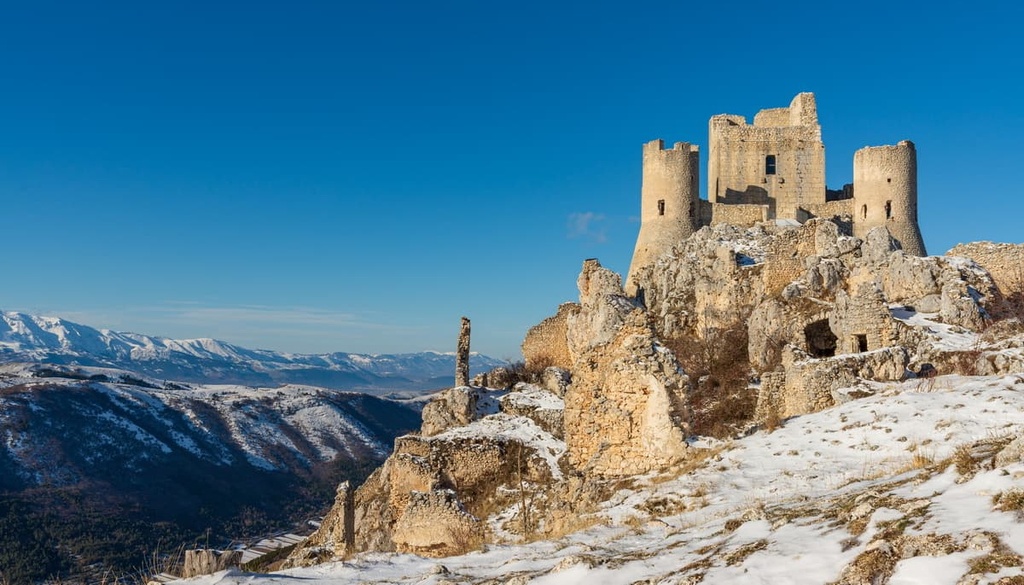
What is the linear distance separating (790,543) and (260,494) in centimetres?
10083

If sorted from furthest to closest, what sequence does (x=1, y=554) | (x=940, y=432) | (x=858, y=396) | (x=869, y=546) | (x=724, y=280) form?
(x=1, y=554), (x=724, y=280), (x=858, y=396), (x=940, y=432), (x=869, y=546)

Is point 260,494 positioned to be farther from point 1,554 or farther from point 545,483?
point 545,483

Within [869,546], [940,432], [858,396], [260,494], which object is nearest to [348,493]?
[858,396]

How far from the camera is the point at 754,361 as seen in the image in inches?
915

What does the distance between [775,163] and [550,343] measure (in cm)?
1551

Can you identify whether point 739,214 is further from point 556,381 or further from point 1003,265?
point 556,381

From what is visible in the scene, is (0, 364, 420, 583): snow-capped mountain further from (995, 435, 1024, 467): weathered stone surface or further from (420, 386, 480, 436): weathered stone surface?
(995, 435, 1024, 467): weathered stone surface

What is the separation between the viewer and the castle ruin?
3694cm

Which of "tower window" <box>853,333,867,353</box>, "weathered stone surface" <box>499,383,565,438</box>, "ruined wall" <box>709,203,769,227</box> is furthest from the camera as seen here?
"ruined wall" <box>709,203,769,227</box>

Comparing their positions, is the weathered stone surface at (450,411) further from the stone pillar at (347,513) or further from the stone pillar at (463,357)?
the stone pillar at (347,513)

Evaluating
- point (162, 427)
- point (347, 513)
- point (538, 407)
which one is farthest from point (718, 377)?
point (162, 427)

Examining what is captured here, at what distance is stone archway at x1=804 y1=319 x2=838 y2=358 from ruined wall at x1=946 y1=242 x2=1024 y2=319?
14.9ft

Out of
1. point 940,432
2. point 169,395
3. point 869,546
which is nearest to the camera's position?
point 869,546

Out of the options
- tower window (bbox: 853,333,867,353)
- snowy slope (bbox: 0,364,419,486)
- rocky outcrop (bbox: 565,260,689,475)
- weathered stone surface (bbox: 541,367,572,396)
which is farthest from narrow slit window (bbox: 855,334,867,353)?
snowy slope (bbox: 0,364,419,486)
